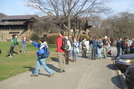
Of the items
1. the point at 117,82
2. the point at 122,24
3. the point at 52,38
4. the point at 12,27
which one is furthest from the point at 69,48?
the point at 12,27

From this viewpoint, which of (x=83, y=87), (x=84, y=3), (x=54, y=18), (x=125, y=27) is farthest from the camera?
(x=125, y=27)

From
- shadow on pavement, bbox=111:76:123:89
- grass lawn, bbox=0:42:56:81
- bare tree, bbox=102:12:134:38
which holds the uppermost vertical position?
bare tree, bbox=102:12:134:38

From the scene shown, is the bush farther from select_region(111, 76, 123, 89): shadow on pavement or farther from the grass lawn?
select_region(111, 76, 123, 89): shadow on pavement

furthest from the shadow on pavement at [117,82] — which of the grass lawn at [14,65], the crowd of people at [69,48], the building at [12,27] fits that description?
the building at [12,27]

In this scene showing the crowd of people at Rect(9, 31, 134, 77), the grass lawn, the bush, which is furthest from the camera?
the bush

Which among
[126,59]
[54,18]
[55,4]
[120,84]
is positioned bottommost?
[120,84]

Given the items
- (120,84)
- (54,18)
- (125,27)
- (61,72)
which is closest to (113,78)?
(120,84)

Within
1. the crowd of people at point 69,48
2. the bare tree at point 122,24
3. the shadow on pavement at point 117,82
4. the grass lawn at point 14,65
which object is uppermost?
the bare tree at point 122,24

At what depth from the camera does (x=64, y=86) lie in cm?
526

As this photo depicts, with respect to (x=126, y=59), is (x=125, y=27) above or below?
above

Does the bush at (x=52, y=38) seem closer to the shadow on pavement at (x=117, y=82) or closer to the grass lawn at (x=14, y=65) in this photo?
the grass lawn at (x=14, y=65)

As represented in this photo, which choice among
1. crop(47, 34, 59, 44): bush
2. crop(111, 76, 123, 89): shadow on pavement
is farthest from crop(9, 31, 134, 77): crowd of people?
crop(47, 34, 59, 44): bush

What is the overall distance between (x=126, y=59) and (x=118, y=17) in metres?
43.6

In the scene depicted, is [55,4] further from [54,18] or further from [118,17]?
[118,17]
